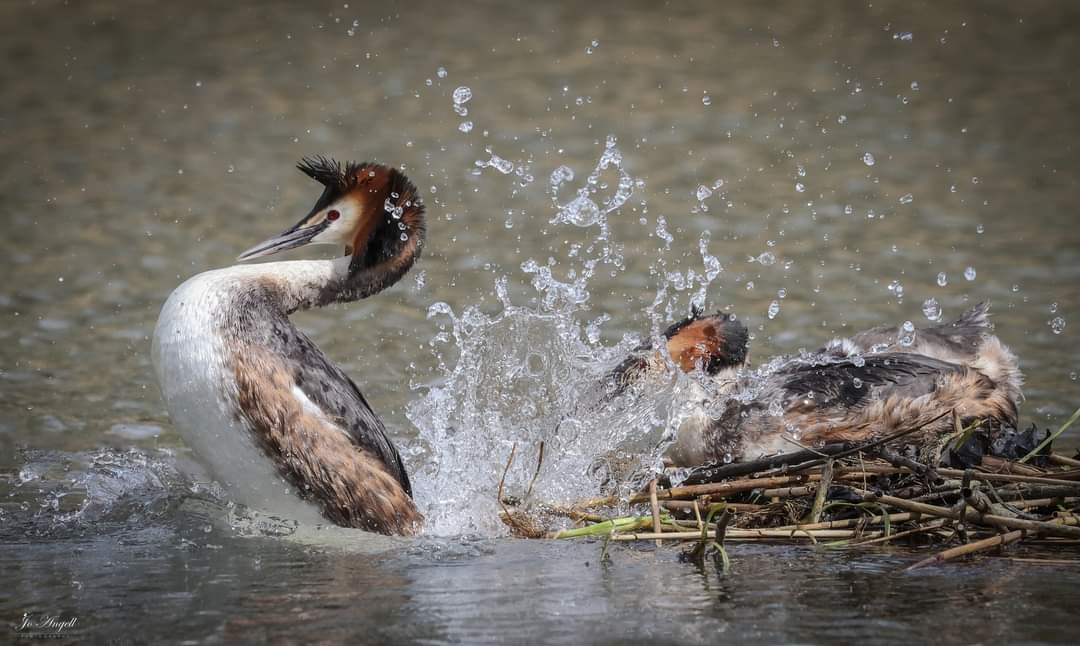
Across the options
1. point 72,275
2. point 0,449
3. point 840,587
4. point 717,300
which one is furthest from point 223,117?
point 840,587

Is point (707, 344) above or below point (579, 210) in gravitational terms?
below

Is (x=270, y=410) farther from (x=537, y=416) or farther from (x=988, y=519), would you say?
(x=988, y=519)

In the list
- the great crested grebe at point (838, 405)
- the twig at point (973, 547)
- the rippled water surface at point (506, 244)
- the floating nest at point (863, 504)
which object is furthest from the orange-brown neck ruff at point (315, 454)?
the twig at point (973, 547)

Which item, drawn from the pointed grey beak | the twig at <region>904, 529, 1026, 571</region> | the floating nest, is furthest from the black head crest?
the twig at <region>904, 529, 1026, 571</region>

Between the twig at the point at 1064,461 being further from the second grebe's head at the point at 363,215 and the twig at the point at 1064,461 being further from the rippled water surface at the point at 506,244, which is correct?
the second grebe's head at the point at 363,215

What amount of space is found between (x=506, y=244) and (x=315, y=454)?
5023 mm

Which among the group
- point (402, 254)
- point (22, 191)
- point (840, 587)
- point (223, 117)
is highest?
point (223, 117)

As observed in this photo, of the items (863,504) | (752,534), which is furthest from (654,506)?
(863,504)

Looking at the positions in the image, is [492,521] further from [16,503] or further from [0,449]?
[0,449]

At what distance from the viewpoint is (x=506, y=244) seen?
10406 millimetres

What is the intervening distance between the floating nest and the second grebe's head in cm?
124

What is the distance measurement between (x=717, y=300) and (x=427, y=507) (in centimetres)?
359

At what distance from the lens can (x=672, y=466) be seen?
623 cm

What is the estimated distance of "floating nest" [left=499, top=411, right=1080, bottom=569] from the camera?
493cm
